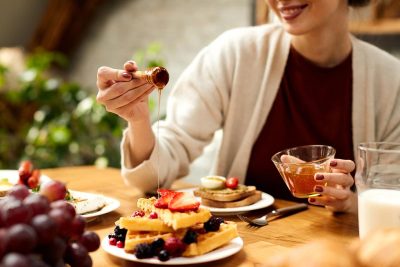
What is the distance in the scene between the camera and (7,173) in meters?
1.69

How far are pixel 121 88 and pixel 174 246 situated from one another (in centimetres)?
60

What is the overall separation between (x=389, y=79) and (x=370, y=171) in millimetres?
896

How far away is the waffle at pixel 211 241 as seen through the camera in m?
1.08

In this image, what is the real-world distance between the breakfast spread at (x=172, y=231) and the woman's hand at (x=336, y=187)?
36 centimetres

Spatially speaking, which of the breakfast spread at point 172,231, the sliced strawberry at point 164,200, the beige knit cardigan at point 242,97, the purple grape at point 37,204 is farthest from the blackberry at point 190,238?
the beige knit cardigan at point 242,97

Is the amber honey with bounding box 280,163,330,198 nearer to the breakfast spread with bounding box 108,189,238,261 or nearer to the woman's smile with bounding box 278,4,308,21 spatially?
the breakfast spread with bounding box 108,189,238,261

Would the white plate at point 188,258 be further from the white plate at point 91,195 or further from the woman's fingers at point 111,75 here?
the woman's fingers at point 111,75

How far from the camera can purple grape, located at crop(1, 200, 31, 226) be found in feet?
2.69

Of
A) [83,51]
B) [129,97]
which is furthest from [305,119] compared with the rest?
[83,51]

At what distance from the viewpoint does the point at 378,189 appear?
121cm

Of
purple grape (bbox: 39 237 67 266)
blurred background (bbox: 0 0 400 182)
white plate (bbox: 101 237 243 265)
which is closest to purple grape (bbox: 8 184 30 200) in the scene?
purple grape (bbox: 39 237 67 266)

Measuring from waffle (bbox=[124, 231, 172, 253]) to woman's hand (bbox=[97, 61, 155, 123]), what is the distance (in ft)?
1.70

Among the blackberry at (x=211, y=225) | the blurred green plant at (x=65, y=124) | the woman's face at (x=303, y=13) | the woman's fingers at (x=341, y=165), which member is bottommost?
the blurred green plant at (x=65, y=124)

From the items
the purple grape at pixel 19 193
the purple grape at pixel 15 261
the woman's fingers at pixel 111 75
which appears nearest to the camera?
the purple grape at pixel 15 261
